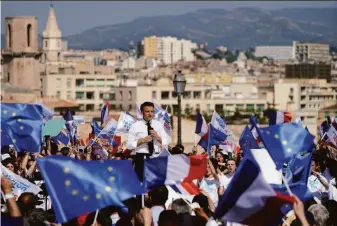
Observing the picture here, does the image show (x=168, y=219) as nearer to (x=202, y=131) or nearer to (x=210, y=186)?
(x=210, y=186)

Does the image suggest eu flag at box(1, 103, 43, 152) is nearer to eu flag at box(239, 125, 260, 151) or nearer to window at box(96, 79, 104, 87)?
eu flag at box(239, 125, 260, 151)

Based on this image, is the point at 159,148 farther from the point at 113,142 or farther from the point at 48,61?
the point at 48,61

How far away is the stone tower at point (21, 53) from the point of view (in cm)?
8719

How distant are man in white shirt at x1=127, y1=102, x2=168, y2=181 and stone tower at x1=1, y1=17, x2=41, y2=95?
237 ft

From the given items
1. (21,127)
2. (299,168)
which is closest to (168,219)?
(299,168)

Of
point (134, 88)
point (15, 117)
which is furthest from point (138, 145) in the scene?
point (134, 88)

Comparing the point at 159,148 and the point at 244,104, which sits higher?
the point at 159,148

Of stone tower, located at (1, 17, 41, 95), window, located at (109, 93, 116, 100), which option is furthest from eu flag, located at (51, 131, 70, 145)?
window, located at (109, 93, 116, 100)

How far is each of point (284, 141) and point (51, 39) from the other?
173770 millimetres

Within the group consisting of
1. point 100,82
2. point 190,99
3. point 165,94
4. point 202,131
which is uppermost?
point 202,131

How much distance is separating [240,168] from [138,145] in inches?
157

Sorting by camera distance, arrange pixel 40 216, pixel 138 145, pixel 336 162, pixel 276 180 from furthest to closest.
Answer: pixel 336 162, pixel 138 145, pixel 276 180, pixel 40 216

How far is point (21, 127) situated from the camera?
12.7 metres

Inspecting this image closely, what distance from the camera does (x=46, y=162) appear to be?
1016cm
